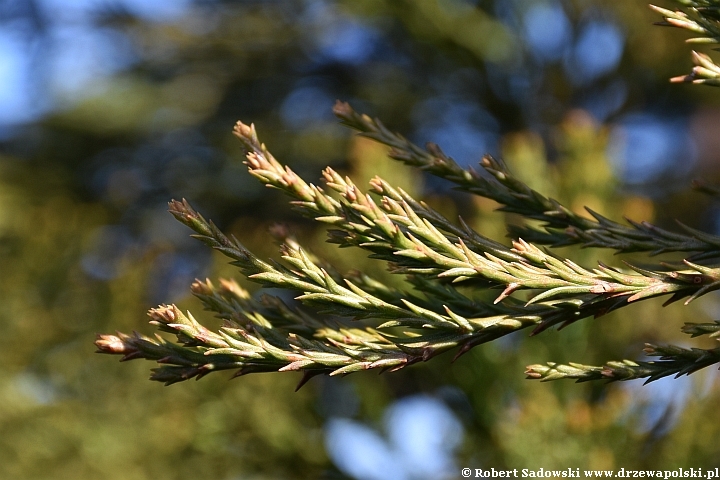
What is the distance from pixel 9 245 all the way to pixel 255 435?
242 centimetres

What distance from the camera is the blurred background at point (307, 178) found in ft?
7.86

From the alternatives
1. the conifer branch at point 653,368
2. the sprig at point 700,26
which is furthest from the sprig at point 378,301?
the sprig at point 700,26

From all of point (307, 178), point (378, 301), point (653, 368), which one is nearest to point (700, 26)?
point (653, 368)

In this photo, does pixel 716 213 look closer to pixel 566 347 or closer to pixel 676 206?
pixel 676 206

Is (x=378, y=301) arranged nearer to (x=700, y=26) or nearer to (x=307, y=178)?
(x=700, y=26)

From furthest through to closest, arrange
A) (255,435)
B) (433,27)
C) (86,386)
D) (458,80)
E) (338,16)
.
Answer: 1. (338,16)
2. (458,80)
3. (433,27)
4. (86,386)
5. (255,435)

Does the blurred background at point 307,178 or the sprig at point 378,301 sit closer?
the sprig at point 378,301

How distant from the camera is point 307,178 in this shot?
4277mm

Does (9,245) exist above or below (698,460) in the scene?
below

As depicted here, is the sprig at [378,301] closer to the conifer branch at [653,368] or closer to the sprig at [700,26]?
the conifer branch at [653,368]

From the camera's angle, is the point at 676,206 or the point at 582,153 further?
the point at 676,206

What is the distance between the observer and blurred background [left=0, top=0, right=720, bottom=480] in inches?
94.3

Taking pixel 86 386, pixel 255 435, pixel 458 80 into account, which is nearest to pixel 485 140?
pixel 458 80

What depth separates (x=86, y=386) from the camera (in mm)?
3197
